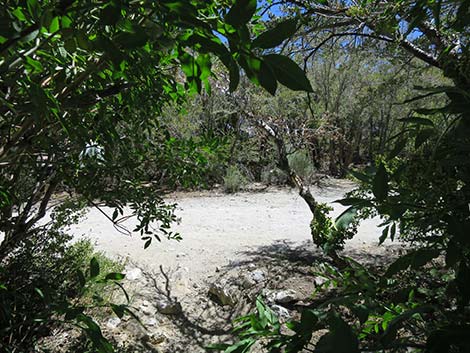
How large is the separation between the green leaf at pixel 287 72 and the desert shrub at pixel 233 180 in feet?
24.7

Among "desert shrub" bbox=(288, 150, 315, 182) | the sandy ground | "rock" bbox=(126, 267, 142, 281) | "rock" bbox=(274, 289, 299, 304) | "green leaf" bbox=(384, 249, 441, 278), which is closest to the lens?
"green leaf" bbox=(384, 249, 441, 278)

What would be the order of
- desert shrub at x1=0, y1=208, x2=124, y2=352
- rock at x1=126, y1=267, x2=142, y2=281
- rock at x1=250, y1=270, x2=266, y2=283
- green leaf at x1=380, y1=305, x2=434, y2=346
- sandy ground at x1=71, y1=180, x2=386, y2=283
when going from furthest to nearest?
sandy ground at x1=71, y1=180, x2=386, y2=283 → rock at x1=250, y1=270, x2=266, y2=283 → rock at x1=126, y1=267, x2=142, y2=281 → desert shrub at x1=0, y1=208, x2=124, y2=352 → green leaf at x1=380, y1=305, x2=434, y2=346

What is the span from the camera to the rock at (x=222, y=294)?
3.04m

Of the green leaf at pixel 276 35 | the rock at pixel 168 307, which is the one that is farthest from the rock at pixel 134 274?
the green leaf at pixel 276 35

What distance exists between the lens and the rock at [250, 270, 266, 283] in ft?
10.8

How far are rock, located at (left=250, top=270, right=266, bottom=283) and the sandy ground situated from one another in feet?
1.10

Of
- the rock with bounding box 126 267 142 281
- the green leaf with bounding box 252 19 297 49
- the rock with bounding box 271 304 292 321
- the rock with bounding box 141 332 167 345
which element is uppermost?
the green leaf with bounding box 252 19 297 49

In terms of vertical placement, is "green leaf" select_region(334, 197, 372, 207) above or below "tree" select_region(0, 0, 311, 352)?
below

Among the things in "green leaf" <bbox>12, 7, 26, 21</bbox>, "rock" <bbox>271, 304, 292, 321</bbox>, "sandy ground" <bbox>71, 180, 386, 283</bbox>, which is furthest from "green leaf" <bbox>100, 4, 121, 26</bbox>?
"sandy ground" <bbox>71, 180, 386, 283</bbox>

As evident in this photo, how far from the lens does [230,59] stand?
1.13 feet

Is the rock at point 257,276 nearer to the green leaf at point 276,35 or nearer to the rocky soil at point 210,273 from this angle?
the rocky soil at point 210,273

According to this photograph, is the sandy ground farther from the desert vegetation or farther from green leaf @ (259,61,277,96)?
green leaf @ (259,61,277,96)

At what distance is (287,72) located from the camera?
1.07 ft

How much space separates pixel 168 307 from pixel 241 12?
2.90 metres
